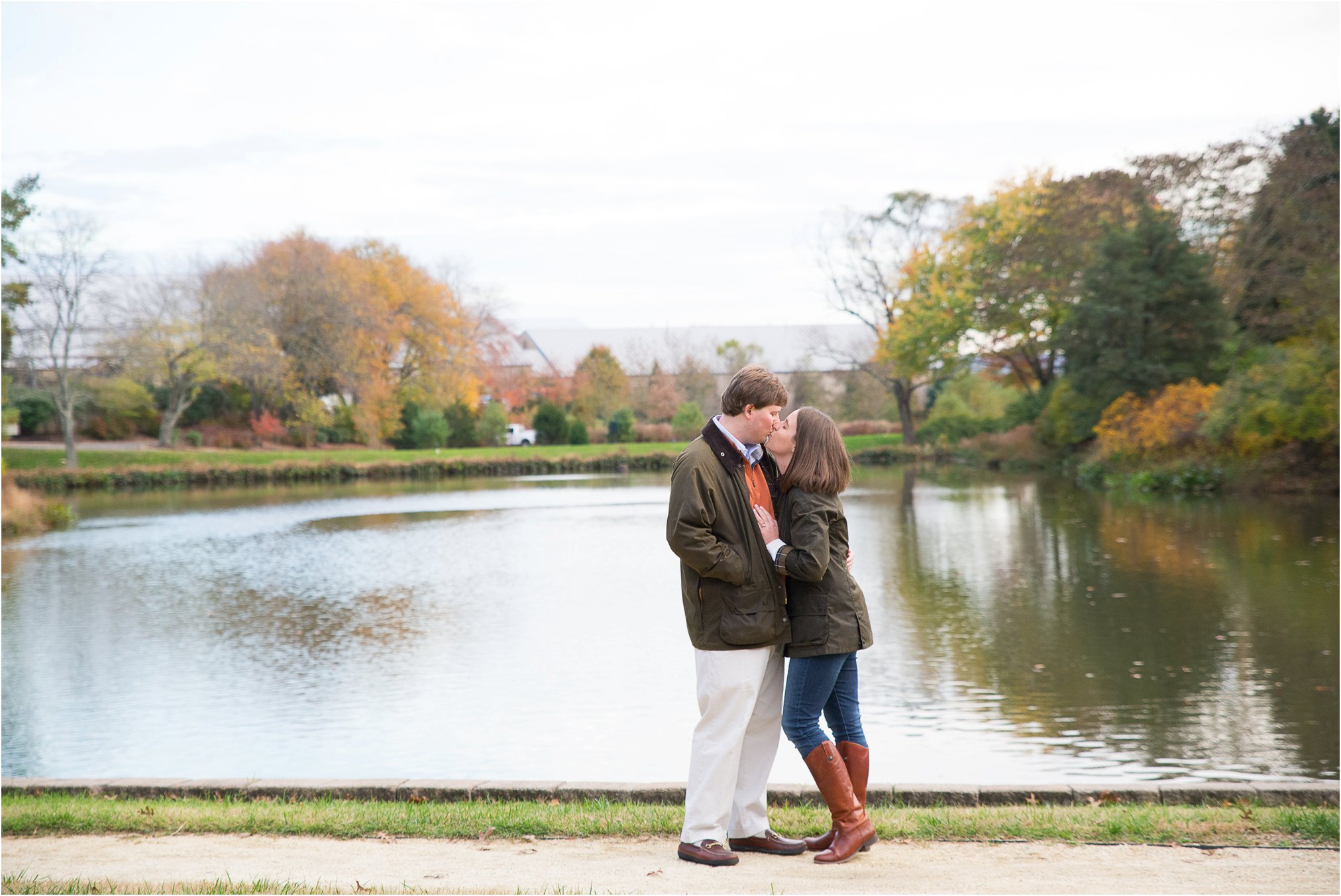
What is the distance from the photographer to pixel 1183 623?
404 inches

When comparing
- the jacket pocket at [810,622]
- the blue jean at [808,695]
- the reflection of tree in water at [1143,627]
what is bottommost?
the reflection of tree in water at [1143,627]

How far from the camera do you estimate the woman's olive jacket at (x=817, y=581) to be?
3.99 meters

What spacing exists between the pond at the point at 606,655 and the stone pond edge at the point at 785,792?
3.25 feet

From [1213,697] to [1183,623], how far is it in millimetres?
2575

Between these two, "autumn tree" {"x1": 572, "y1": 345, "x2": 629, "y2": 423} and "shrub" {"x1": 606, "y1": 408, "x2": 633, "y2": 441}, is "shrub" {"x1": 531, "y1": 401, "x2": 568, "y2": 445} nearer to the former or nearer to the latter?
"shrub" {"x1": 606, "y1": 408, "x2": 633, "y2": 441}

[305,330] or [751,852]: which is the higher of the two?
[305,330]

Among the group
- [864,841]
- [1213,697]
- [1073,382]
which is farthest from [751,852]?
[1073,382]

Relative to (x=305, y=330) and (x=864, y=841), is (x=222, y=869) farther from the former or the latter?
(x=305, y=330)

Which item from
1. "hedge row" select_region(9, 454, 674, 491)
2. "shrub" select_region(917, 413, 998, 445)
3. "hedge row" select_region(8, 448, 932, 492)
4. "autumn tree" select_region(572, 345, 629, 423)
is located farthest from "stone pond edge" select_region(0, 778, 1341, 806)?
"autumn tree" select_region(572, 345, 629, 423)

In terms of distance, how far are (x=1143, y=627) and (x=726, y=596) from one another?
753cm

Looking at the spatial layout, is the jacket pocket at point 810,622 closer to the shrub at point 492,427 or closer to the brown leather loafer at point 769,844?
the brown leather loafer at point 769,844

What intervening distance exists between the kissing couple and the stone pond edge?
1.16 meters

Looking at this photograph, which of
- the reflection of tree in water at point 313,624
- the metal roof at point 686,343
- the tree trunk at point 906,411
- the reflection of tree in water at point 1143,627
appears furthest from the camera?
the metal roof at point 686,343

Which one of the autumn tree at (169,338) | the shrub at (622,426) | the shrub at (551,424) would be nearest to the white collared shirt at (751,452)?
the autumn tree at (169,338)
